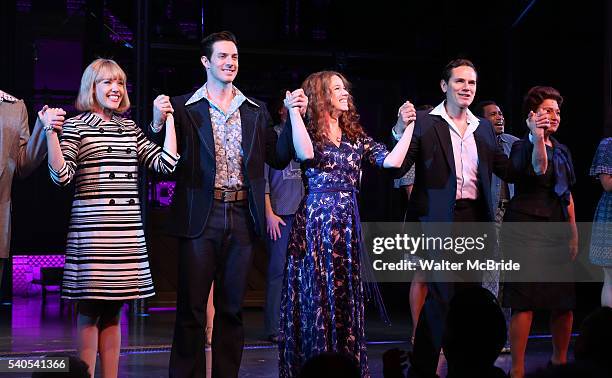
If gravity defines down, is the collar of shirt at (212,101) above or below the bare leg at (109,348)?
above

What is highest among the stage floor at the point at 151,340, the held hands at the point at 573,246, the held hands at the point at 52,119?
the held hands at the point at 52,119

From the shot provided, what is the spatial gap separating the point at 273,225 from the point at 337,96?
1927 mm

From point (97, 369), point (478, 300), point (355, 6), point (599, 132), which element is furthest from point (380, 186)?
point (478, 300)

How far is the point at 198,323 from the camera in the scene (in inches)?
171

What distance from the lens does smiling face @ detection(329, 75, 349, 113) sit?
15.3ft

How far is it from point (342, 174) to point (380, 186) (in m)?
5.27

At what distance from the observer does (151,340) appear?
6.44 metres

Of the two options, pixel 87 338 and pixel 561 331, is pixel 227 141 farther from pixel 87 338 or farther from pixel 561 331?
pixel 561 331

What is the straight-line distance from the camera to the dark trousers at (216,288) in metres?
4.33

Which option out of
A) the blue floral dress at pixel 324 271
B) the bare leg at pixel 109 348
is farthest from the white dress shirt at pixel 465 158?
the bare leg at pixel 109 348

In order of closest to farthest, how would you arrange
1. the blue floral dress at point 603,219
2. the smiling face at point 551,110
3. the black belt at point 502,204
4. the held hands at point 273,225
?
the smiling face at point 551,110
the blue floral dress at point 603,219
the black belt at point 502,204
the held hands at point 273,225

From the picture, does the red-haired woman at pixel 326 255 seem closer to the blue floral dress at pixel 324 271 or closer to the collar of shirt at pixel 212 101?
the blue floral dress at pixel 324 271

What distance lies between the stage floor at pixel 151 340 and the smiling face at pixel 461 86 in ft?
4.86

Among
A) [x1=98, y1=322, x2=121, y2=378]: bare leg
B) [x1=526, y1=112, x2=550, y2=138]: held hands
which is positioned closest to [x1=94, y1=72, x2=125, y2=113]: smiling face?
[x1=98, y1=322, x2=121, y2=378]: bare leg
